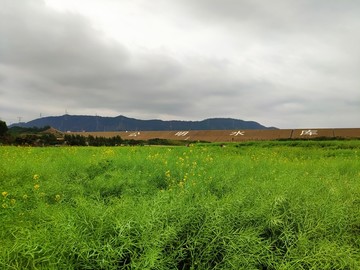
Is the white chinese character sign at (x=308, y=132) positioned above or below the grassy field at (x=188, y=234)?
above

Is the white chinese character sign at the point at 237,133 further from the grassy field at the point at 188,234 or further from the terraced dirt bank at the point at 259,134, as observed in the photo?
the grassy field at the point at 188,234

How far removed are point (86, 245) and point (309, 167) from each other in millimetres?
9400

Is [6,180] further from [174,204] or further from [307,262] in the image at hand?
[307,262]

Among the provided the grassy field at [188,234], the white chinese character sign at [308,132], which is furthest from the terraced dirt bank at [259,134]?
the grassy field at [188,234]

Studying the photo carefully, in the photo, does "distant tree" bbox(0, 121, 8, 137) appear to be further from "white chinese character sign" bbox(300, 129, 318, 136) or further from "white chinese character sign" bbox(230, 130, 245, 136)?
"white chinese character sign" bbox(300, 129, 318, 136)

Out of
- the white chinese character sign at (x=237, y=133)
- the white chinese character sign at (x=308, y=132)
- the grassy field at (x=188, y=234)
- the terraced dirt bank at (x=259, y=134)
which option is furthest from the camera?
the white chinese character sign at (x=237, y=133)

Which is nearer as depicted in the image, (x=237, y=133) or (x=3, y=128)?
(x=3, y=128)

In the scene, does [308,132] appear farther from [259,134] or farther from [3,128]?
[3,128]

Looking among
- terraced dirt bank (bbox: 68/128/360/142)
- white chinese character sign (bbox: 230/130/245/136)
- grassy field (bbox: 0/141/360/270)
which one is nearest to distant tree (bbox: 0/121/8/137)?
terraced dirt bank (bbox: 68/128/360/142)

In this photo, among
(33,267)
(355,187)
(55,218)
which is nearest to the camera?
(33,267)

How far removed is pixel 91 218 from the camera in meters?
3.16

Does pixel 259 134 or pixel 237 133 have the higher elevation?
pixel 237 133

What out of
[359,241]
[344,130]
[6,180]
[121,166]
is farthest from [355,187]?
[344,130]

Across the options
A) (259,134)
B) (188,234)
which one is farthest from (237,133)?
(188,234)
